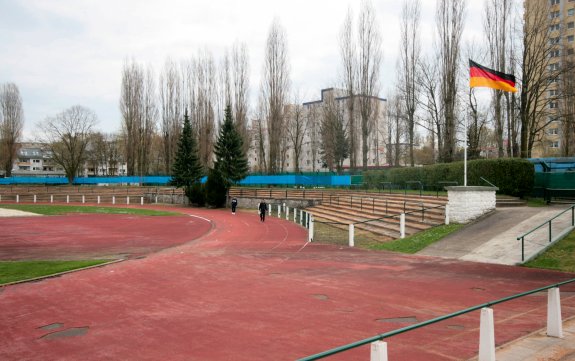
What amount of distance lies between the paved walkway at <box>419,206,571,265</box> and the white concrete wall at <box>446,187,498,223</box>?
473 millimetres

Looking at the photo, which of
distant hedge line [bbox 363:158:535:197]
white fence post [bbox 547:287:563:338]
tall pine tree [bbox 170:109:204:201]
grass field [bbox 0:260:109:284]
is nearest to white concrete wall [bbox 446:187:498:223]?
distant hedge line [bbox 363:158:535:197]

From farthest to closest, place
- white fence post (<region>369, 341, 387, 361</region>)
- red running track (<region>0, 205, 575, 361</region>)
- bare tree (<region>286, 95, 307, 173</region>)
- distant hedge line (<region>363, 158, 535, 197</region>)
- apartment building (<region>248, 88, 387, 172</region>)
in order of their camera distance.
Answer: bare tree (<region>286, 95, 307, 173</region>) → apartment building (<region>248, 88, 387, 172</region>) → distant hedge line (<region>363, 158, 535, 197</region>) → red running track (<region>0, 205, 575, 361</region>) → white fence post (<region>369, 341, 387, 361</region>)

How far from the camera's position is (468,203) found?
63.8ft

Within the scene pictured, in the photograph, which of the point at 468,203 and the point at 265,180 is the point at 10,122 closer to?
the point at 265,180

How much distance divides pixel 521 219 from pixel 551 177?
804 centimetres

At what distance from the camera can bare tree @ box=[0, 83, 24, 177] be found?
78.1 meters

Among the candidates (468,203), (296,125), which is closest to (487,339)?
(468,203)

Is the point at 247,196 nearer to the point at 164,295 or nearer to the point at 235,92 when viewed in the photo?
the point at 235,92

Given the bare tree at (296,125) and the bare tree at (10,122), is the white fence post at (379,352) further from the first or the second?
the bare tree at (10,122)

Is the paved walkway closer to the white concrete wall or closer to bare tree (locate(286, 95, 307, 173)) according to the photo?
the white concrete wall

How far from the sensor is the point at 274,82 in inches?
2083

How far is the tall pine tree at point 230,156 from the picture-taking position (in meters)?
45.2

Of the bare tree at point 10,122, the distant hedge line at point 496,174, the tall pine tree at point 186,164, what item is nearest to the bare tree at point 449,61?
the distant hedge line at point 496,174

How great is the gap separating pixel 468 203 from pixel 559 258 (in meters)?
6.34
